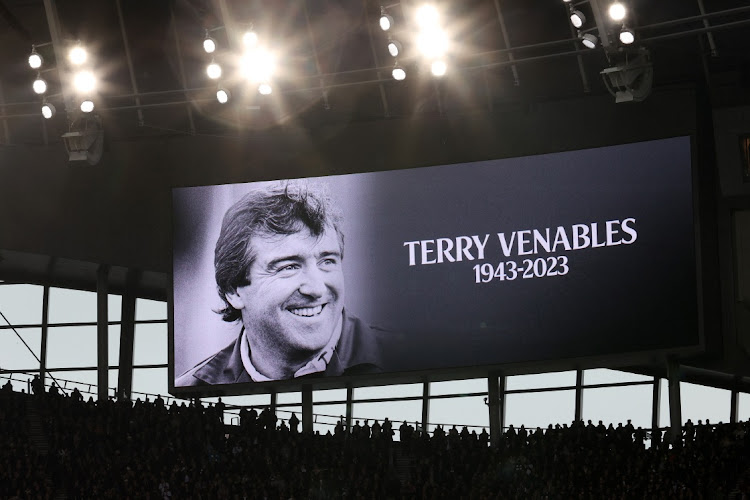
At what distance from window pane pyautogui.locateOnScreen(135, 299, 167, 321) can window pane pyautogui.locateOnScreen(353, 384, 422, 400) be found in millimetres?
5700

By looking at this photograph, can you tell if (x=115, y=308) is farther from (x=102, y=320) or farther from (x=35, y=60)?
(x=35, y=60)

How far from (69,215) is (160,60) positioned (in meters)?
4.29

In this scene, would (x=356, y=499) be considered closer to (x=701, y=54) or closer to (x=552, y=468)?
(x=552, y=468)

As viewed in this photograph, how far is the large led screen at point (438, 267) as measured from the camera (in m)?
28.2

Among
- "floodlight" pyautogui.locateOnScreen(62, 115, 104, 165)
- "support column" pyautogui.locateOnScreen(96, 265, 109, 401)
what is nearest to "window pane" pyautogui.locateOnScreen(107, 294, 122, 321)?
"support column" pyautogui.locateOnScreen(96, 265, 109, 401)

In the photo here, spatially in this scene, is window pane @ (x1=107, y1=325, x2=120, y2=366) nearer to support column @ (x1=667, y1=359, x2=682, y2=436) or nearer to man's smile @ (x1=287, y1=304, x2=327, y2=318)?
man's smile @ (x1=287, y1=304, x2=327, y2=318)

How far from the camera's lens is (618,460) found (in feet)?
87.1

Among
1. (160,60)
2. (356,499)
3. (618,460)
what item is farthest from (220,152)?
(618,460)

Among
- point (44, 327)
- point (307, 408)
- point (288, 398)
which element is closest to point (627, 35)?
point (307, 408)

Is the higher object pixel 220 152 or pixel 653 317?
pixel 220 152

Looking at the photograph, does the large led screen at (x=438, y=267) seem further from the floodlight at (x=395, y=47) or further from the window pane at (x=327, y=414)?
the floodlight at (x=395, y=47)

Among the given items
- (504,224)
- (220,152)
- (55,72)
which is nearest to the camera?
(55,72)

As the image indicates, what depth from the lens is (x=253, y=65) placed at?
25562mm

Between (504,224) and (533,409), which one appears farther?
(533,409)
